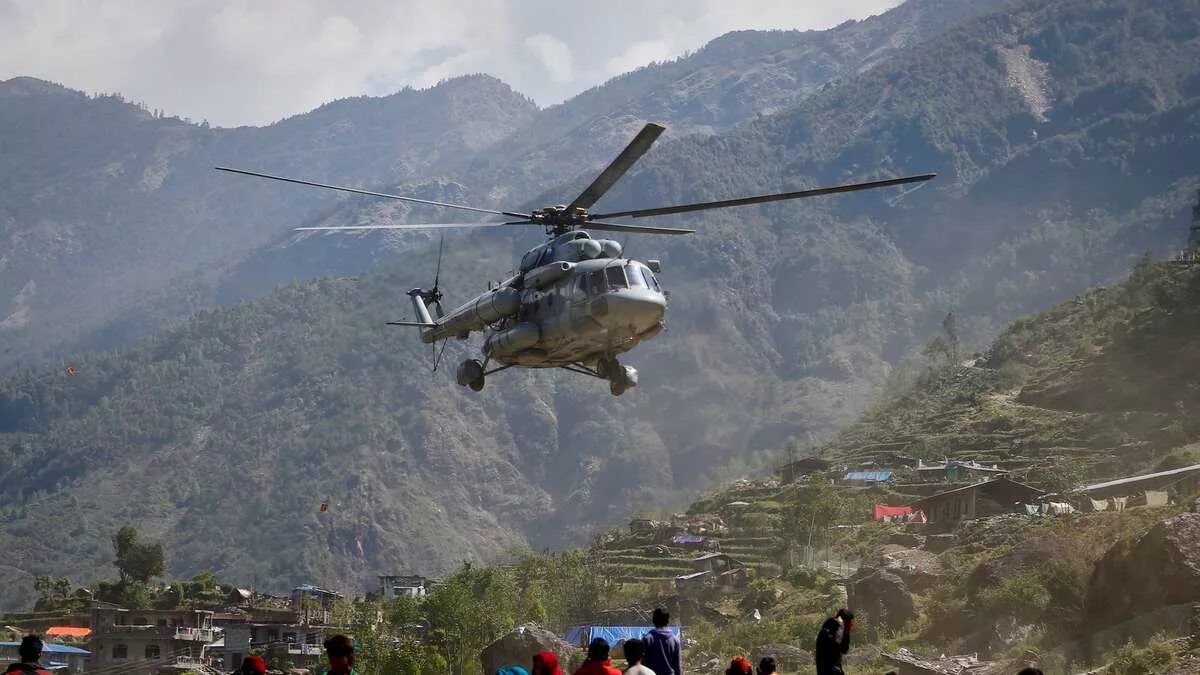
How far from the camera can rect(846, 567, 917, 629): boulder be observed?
50997 millimetres

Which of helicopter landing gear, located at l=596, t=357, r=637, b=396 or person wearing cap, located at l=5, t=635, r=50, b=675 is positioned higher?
helicopter landing gear, located at l=596, t=357, r=637, b=396

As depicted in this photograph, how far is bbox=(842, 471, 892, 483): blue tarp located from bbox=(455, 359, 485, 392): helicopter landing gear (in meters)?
70.4

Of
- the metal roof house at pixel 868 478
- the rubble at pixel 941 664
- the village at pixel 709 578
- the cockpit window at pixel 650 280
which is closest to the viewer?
the cockpit window at pixel 650 280

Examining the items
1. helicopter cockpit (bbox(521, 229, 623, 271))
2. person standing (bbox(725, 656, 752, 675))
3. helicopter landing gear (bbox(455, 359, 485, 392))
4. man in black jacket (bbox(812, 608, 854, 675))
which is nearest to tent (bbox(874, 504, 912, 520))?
helicopter landing gear (bbox(455, 359, 485, 392))

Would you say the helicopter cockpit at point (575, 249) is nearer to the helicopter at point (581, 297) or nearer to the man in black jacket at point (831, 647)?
the helicopter at point (581, 297)

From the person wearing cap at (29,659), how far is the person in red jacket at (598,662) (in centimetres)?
520

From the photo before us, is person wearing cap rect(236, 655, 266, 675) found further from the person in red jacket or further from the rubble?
the rubble

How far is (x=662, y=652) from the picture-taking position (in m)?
16.4

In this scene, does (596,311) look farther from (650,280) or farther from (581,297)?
(650,280)

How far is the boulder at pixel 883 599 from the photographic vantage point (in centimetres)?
5100

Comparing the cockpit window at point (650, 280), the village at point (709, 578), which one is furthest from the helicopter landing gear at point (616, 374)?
the village at point (709, 578)

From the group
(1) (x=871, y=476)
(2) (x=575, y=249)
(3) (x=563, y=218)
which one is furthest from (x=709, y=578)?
(2) (x=575, y=249)

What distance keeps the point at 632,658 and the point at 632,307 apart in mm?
14085

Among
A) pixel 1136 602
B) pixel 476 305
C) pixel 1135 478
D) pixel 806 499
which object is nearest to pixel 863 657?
pixel 1136 602
